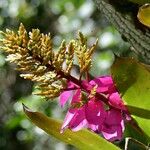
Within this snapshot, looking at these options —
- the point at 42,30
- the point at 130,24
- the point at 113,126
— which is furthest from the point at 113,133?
the point at 42,30

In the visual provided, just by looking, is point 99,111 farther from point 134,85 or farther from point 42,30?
point 42,30

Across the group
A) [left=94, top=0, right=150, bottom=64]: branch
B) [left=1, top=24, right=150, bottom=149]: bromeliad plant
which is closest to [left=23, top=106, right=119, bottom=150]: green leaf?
[left=1, top=24, right=150, bottom=149]: bromeliad plant

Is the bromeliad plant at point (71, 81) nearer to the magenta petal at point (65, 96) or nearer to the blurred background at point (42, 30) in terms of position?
the magenta petal at point (65, 96)

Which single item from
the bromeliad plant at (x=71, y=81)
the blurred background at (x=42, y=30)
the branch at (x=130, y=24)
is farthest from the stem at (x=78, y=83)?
the blurred background at (x=42, y=30)

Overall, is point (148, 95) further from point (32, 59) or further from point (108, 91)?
point (32, 59)

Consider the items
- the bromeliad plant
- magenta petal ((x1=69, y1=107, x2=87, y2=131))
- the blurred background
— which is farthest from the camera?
the blurred background

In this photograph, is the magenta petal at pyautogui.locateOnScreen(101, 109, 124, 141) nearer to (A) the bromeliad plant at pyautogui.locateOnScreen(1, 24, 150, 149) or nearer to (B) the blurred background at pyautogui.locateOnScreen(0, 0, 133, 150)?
(A) the bromeliad plant at pyautogui.locateOnScreen(1, 24, 150, 149)

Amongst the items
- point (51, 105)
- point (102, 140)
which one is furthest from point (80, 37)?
point (51, 105)
